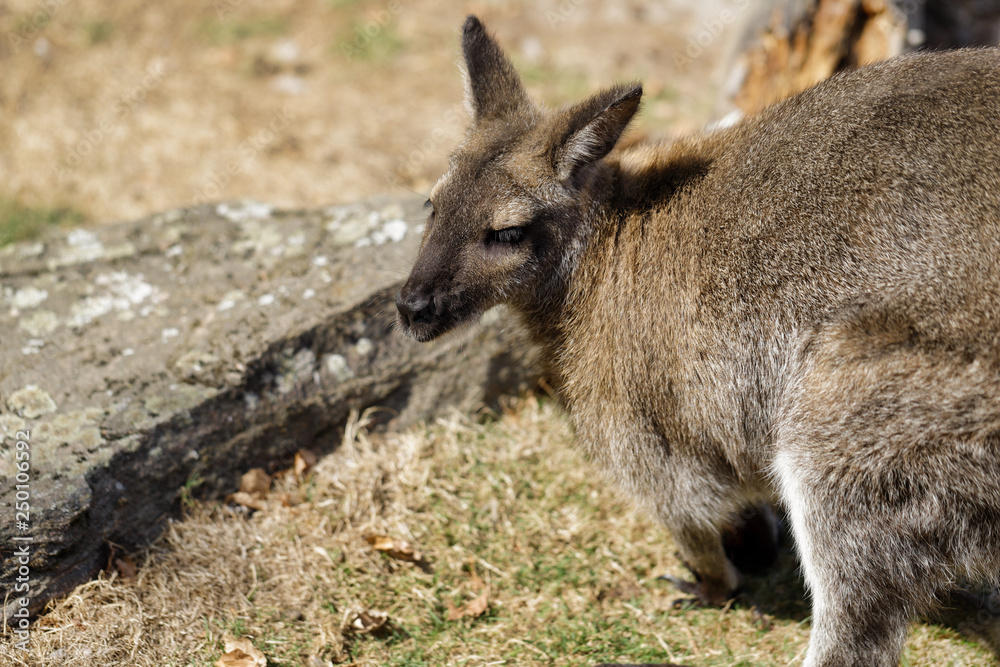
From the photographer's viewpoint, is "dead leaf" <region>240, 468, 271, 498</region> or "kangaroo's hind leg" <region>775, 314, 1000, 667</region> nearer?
"kangaroo's hind leg" <region>775, 314, 1000, 667</region>

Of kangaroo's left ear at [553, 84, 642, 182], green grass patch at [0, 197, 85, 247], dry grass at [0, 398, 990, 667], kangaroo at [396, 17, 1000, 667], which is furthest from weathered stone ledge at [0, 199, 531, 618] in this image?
green grass patch at [0, 197, 85, 247]

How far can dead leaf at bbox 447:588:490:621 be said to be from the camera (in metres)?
4.32

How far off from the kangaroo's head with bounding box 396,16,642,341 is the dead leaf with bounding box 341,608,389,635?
145 centimetres

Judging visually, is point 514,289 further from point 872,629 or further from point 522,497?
point 872,629

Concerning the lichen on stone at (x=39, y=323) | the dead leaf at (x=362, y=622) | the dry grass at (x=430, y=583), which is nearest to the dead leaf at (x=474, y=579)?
the dry grass at (x=430, y=583)

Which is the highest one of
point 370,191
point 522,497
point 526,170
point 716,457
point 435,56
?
point 435,56

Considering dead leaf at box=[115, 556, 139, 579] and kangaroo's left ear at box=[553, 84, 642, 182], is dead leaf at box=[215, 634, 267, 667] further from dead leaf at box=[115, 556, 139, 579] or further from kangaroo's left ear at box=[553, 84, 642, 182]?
kangaroo's left ear at box=[553, 84, 642, 182]

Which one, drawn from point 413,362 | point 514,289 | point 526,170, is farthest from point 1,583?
point 526,170

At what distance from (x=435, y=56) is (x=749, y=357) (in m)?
7.02

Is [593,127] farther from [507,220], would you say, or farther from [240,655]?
[240,655]

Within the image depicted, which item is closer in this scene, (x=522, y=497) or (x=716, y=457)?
(x=716, y=457)

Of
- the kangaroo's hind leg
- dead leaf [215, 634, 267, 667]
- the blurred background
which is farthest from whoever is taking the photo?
the blurred background

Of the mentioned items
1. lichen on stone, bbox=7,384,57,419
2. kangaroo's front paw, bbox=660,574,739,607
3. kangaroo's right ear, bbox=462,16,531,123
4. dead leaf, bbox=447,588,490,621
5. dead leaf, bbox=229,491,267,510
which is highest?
kangaroo's right ear, bbox=462,16,531,123

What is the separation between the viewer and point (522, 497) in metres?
5.00
